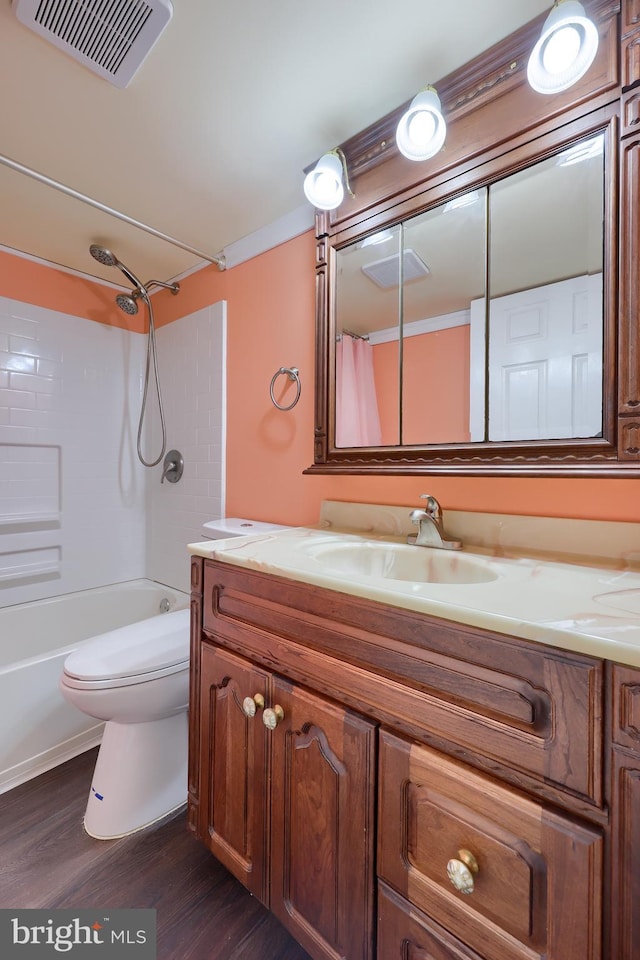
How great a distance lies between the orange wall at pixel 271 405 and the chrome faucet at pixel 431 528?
0.11 metres

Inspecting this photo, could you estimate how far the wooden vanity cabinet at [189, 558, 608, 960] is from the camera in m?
0.51

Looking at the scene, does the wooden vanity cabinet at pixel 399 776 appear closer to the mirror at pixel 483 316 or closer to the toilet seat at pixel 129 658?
the toilet seat at pixel 129 658

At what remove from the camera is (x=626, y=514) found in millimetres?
895

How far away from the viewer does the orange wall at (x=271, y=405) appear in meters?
1.20

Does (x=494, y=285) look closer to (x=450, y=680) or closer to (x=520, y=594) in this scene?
(x=520, y=594)

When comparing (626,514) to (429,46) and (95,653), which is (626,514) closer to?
(429,46)

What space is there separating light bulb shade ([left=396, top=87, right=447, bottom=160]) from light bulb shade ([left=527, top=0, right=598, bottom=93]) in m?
0.22

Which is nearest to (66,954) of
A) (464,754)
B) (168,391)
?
(464,754)

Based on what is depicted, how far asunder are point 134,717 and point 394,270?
5.34 ft

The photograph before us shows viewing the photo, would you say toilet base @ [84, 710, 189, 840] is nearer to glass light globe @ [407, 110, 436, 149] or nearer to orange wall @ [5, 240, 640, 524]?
orange wall @ [5, 240, 640, 524]

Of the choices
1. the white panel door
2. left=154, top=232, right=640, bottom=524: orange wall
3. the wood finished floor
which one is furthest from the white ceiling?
the wood finished floor

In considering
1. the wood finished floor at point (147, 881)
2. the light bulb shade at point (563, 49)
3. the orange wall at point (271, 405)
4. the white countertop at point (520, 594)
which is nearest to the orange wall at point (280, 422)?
the orange wall at point (271, 405)

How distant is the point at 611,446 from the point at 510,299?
45cm

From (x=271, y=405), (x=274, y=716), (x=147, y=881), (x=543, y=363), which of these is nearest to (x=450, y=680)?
(x=274, y=716)
